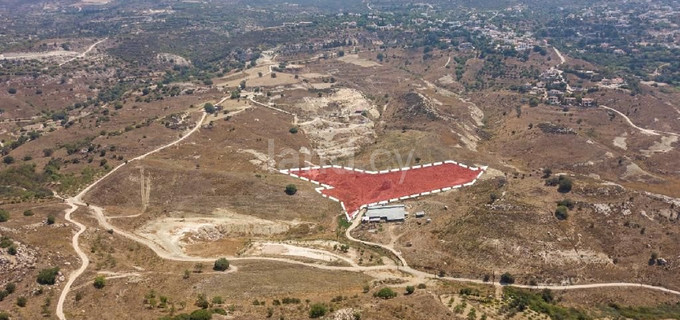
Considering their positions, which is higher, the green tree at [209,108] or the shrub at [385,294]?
the shrub at [385,294]

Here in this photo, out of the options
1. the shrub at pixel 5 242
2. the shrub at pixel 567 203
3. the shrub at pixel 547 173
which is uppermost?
the shrub at pixel 5 242

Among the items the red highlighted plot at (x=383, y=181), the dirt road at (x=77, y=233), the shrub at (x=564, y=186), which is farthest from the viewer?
the red highlighted plot at (x=383, y=181)

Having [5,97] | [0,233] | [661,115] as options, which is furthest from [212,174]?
[661,115]

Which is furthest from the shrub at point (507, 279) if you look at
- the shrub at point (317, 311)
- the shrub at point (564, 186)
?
the shrub at point (317, 311)

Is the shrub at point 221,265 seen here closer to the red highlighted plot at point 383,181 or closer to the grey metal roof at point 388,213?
the red highlighted plot at point 383,181

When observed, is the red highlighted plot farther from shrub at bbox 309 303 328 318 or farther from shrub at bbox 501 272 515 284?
shrub at bbox 309 303 328 318

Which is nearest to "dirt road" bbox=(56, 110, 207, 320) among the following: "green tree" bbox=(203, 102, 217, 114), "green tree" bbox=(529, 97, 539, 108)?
"green tree" bbox=(203, 102, 217, 114)

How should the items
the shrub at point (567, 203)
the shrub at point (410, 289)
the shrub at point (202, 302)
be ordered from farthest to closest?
the shrub at point (567, 203), the shrub at point (410, 289), the shrub at point (202, 302)
